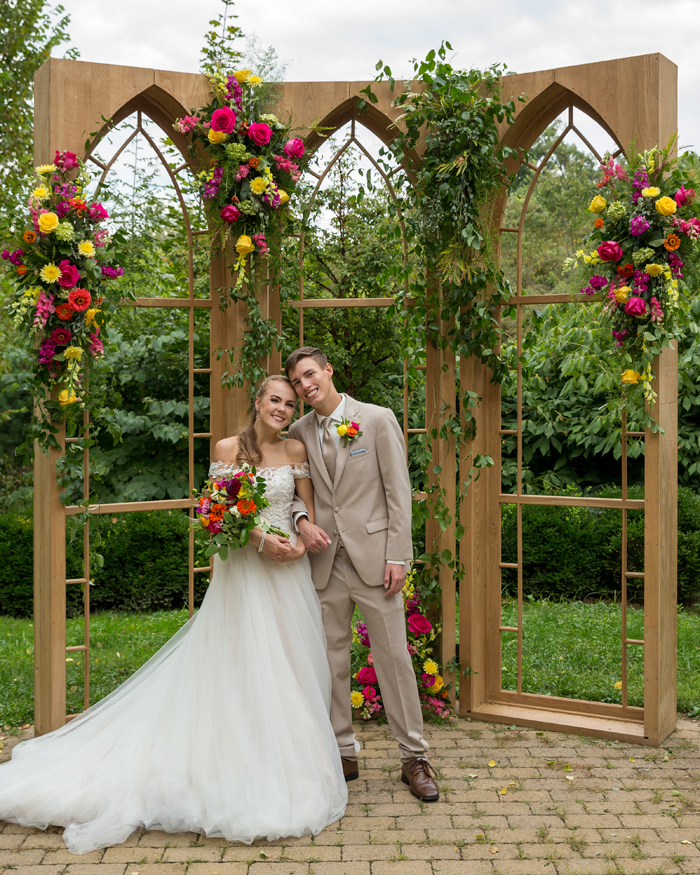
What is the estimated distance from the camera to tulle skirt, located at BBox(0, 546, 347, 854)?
2961mm

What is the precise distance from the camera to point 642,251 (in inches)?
141

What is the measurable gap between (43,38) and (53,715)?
7.01 metres

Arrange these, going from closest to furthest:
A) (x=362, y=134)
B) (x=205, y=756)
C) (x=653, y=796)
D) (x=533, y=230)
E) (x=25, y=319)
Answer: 1. (x=205, y=756)
2. (x=653, y=796)
3. (x=25, y=319)
4. (x=362, y=134)
5. (x=533, y=230)

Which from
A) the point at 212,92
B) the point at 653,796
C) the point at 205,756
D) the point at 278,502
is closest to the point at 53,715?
the point at 205,756

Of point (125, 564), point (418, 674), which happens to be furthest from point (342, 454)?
point (125, 564)

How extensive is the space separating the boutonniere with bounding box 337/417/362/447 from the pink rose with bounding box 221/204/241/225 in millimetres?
1192

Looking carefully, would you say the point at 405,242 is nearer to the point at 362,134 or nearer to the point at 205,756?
the point at 362,134

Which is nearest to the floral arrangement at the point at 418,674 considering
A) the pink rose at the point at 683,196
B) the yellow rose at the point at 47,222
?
the pink rose at the point at 683,196

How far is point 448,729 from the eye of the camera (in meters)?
4.07

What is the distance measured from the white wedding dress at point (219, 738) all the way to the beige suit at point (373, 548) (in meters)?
0.11

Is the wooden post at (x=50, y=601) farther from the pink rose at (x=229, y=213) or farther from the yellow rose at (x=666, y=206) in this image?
the yellow rose at (x=666, y=206)

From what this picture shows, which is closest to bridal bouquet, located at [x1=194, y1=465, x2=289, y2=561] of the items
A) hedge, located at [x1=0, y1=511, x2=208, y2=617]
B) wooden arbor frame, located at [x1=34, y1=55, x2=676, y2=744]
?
wooden arbor frame, located at [x1=34, y1=55, x2=676, y2=744]

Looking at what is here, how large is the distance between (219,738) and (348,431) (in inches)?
52.7

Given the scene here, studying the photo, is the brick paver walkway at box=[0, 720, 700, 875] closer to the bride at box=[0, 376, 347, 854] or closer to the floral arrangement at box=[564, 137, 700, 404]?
the bride at box=[0, 376, 347, 854]
